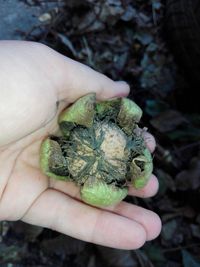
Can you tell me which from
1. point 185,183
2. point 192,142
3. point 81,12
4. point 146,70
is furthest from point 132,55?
point 185,183

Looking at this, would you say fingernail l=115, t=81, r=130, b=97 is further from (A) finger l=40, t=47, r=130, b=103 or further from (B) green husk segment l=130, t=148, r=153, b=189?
(B) green husk segment l=130, t=148, r=153, b=189

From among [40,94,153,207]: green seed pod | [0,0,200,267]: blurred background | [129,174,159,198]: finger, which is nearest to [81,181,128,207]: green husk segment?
[40,94,153,207]: green seed pod

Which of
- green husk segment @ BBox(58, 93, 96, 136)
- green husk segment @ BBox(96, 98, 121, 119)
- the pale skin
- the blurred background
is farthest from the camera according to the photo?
the blurred background

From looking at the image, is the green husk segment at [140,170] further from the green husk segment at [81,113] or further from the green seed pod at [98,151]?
the green husk segment at [81,113]

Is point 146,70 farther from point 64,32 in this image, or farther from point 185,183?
point 185,183

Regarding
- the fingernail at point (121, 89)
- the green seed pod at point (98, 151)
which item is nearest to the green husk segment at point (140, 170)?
the green seed pod at point (98, 151)

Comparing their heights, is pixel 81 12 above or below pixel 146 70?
above

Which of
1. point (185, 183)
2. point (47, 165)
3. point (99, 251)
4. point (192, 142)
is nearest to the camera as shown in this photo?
point (47, 165)

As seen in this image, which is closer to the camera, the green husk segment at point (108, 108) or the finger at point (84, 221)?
the finger at point (84, 221)
